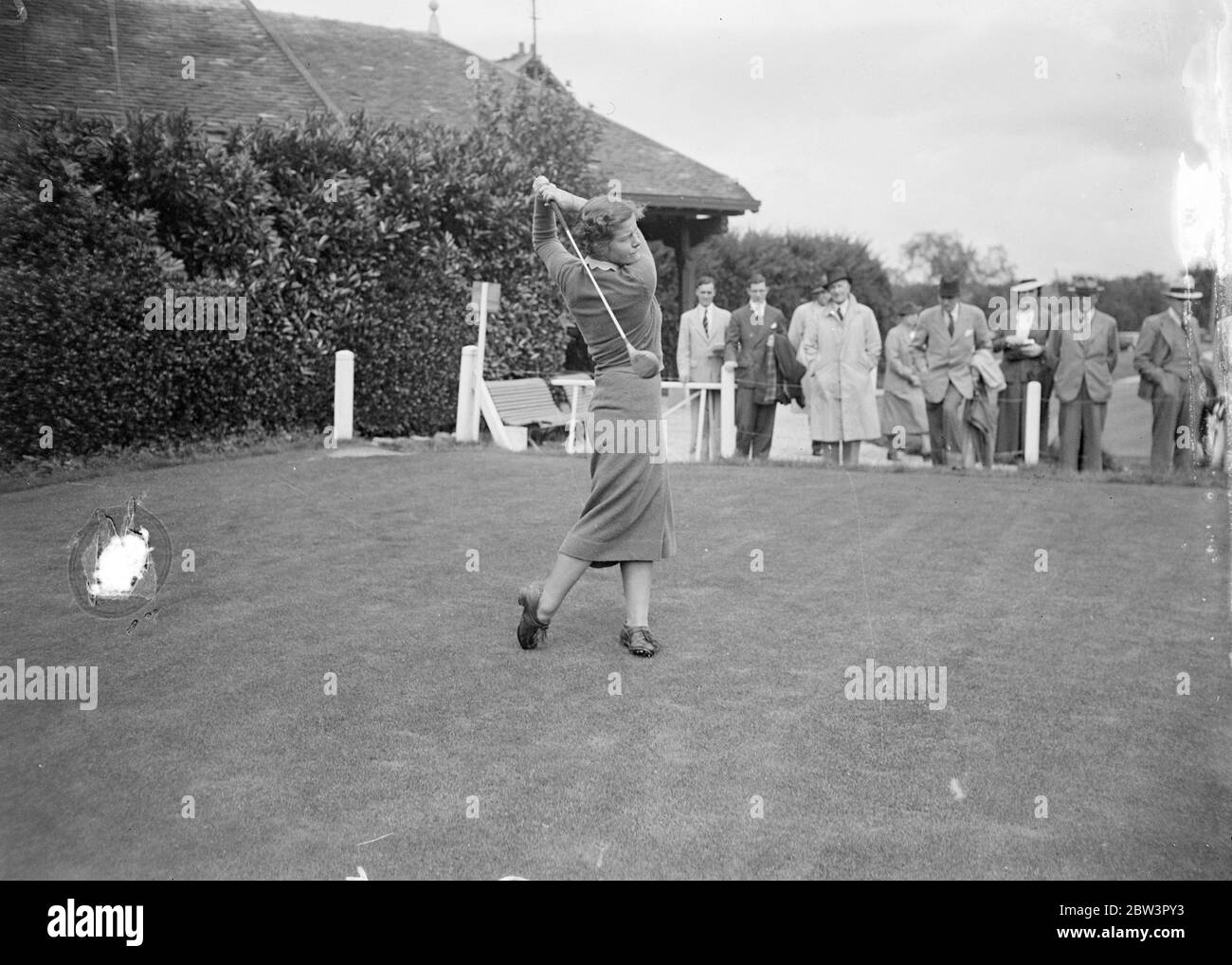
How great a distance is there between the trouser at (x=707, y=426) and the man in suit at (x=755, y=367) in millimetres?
305

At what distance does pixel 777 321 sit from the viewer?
49.2 ft

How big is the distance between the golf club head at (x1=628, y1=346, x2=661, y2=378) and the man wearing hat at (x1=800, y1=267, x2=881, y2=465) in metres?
8.19

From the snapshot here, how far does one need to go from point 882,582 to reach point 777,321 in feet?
23.1

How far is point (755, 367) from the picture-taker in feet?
48.8

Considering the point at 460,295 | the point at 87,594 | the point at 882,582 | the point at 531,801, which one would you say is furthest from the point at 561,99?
the point at 531,801

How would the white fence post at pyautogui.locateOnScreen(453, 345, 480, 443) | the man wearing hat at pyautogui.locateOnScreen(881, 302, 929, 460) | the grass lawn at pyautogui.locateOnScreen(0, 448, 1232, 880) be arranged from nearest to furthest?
the grass lawn at pyautogui.locateOnScreen(0, 448, 1232, 880)
the white fence post at pyautogui.locateOnScreen(453, 345, 480, 443)
the man wearing hat at pyautogui.locateOnScreen(881, 302, 929, 460)

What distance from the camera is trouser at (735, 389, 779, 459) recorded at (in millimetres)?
15062

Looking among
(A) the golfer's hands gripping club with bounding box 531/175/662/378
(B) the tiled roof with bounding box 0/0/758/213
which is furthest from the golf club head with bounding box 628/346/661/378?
(B) the tiled roof with bounding box 0/0/758/213

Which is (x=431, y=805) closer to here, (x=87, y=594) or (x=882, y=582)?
(x=87, y=594)

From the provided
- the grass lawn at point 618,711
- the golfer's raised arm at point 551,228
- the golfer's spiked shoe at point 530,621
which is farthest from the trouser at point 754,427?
the golfer's spiked shoe at point 530,621

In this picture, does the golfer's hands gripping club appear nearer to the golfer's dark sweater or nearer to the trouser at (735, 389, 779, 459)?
the golfer's dark sweater

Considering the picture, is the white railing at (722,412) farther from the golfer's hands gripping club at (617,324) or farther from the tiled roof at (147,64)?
the golfer's hands gripping club at (617,324)

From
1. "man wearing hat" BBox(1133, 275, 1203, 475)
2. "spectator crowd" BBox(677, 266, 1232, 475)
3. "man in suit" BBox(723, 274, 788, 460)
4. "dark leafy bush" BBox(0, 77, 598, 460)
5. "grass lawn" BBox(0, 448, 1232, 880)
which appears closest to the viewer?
"grass lawn" BBox(0, 448, 1232, 880)

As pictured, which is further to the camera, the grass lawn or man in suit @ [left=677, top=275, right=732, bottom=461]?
man in suit @ [left=677, top=275, right=732, bottom=461]
